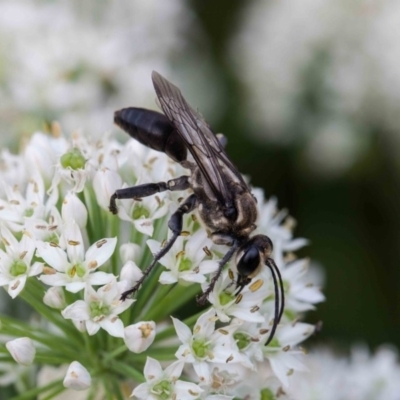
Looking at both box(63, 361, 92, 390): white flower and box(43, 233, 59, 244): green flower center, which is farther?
box(43, 233, 59, 244): green flower center

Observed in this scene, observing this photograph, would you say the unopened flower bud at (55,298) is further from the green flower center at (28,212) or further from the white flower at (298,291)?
the white flower at (298,291)

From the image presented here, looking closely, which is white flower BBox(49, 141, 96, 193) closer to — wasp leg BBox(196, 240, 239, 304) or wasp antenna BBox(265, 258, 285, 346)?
wasp leg BBox(196, 240, 239, 304)

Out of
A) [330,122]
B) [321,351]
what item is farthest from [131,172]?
[330,122]

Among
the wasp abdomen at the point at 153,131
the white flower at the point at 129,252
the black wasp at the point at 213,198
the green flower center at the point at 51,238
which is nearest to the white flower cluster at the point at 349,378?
the black wasp at the point at 213,198

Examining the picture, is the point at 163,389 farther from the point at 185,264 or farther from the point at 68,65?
the point at 68,65

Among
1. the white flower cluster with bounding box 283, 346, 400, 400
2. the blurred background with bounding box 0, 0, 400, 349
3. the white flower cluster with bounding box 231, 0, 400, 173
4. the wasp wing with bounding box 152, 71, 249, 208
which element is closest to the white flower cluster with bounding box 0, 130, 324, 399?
the wasp wing with bounding box 152, 71, 249, 208

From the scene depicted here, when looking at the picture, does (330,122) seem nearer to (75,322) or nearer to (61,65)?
(61,65)
